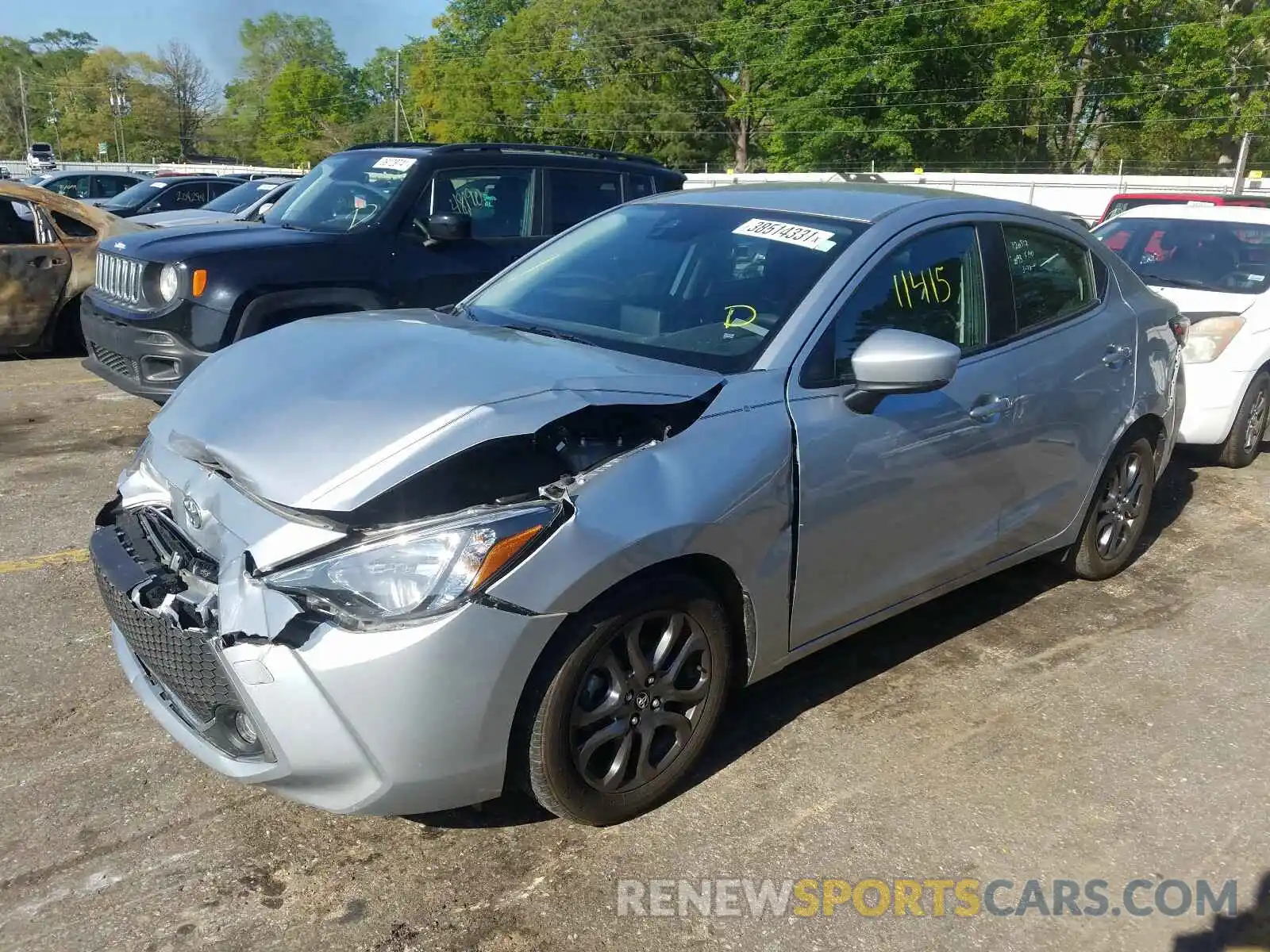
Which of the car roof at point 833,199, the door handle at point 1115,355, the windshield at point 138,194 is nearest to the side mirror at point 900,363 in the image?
the car roof at point 833,199

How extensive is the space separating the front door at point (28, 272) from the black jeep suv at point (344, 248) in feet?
7.85

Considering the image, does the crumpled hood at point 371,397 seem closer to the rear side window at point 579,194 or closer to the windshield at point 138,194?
the rear side window at point 579,194

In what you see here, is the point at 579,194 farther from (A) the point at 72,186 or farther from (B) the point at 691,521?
(A) the point at 72,186

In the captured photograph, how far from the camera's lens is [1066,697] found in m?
3.80

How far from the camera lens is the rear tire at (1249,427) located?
22.3 ft

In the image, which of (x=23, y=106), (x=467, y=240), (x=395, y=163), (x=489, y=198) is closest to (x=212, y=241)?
(x=395, y=163)

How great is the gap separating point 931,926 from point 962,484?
5.17ft

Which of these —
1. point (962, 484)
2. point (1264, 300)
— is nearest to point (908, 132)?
point (1264, 300)

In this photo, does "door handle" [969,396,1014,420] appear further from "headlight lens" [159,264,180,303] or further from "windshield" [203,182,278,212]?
"windshield" [203,182,278,212]

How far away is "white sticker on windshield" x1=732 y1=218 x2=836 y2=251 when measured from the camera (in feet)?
11.6

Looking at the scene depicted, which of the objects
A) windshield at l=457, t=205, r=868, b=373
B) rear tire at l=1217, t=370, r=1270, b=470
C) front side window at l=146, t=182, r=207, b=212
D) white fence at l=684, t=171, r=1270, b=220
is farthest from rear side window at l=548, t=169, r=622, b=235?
white fence at l=684, t=171, r=1270, b=220

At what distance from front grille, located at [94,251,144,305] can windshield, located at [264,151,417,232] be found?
40.5 inches

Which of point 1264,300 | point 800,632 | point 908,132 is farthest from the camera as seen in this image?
point 908,132

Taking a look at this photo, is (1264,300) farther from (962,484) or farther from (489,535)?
(489,535)
